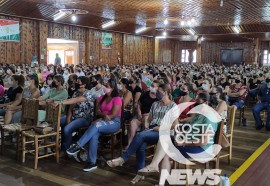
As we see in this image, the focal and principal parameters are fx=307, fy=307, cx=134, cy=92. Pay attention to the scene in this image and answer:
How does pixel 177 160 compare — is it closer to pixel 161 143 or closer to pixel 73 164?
pixel 161 143

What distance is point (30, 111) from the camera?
4566 mm

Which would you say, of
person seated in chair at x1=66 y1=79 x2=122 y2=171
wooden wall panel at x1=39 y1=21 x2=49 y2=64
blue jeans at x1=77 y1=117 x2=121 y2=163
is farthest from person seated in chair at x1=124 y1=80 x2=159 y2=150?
wooden wall panel at x1=39 y1=21 x2=49 y2=64

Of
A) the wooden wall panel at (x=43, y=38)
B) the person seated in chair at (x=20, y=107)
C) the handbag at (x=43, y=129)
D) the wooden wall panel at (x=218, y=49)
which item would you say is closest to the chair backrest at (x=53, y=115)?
the handbag at (x=43, y=129)

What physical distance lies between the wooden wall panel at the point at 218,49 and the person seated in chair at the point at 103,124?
24.8 m

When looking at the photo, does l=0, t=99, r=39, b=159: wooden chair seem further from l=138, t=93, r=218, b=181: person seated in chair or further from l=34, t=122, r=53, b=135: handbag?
l=138, t=93, r=218, b=181: person seated in chair

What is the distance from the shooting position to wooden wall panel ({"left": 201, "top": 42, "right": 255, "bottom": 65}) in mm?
27047

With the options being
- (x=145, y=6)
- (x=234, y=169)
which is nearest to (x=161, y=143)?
(x=234, y=169)

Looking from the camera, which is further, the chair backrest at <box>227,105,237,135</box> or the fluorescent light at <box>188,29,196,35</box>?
the fluorescent light at <box>188,29,196,35</box>

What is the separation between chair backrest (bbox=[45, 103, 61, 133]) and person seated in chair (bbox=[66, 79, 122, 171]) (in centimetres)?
41

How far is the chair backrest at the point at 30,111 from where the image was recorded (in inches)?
177

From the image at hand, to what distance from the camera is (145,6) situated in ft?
38.9

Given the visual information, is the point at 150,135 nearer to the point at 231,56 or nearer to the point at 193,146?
the point at 193,146

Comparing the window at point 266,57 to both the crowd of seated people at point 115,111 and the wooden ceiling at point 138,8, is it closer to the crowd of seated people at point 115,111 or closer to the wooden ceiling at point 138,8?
the wooden ceiling at point 138,8

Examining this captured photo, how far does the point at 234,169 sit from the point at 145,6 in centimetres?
890
